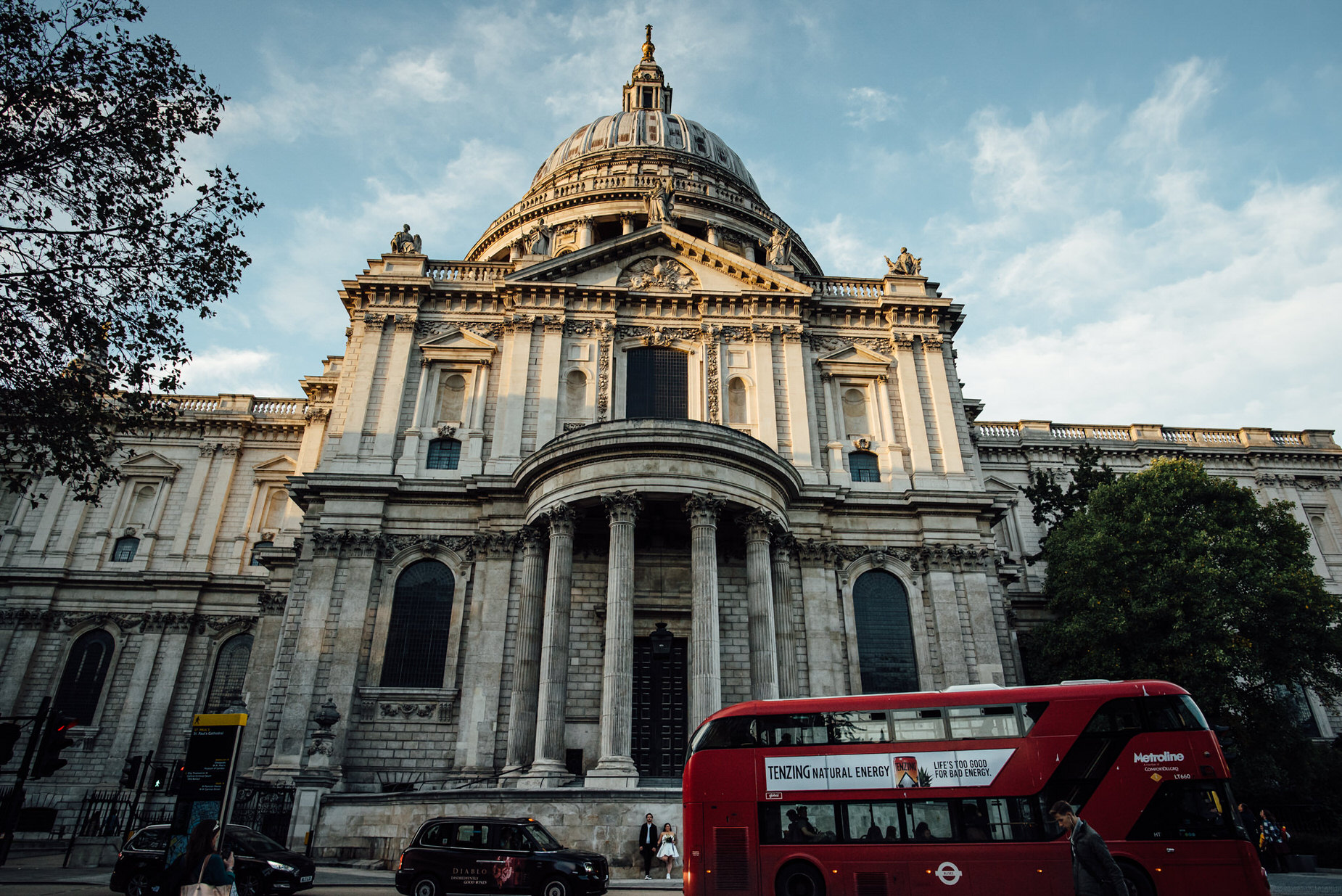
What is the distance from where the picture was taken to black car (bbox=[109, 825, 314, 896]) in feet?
48.4

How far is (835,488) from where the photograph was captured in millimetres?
28125

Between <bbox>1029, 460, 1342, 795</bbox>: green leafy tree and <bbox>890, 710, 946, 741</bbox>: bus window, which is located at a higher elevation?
<bbox>1029, 460, 1342, 795</bbox>: green leafy tree

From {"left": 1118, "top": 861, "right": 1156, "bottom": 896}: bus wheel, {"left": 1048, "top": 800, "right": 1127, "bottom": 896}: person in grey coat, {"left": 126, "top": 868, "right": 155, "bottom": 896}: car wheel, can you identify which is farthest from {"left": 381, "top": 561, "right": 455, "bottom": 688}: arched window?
{"left": 1048, "top": 800, "right": 1127, "bottom": 896}: person in grey coat

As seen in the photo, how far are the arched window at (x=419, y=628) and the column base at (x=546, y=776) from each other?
17.7 ft

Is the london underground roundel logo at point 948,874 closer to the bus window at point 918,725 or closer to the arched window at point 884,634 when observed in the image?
the bus window at point 918,725

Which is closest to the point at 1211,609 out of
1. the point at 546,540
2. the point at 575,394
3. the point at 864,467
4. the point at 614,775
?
the point at 864,467

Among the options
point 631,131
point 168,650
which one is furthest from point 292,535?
point 631,131

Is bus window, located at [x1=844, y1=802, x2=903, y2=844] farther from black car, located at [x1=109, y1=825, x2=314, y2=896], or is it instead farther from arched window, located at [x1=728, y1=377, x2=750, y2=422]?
arched window, located at [x1=728, y1=377, x2=750, y2=422]

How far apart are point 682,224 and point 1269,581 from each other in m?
33.0

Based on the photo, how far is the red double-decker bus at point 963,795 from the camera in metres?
12.4

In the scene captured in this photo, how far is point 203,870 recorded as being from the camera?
8711mm

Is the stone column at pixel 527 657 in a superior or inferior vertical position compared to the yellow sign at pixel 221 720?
superior

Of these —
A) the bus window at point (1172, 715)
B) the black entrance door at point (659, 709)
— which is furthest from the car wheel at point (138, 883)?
the bus window at point (1172, 715)

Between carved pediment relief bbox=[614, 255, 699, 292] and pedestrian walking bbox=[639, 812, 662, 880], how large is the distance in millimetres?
19680
